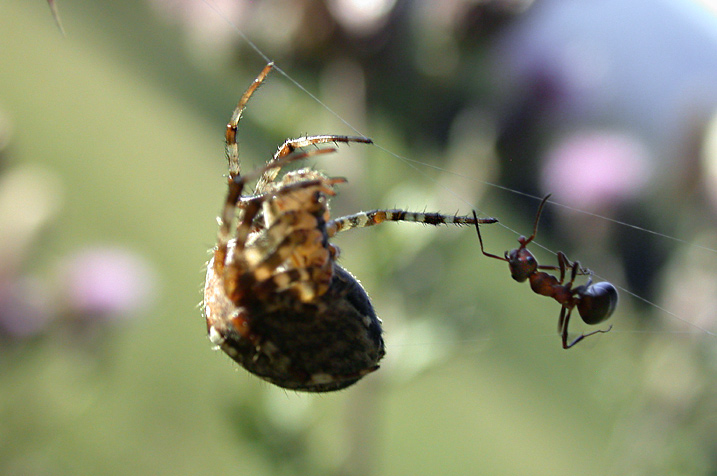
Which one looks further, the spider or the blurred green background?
the blurred green background

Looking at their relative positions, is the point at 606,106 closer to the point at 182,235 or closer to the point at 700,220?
the point at 700,220

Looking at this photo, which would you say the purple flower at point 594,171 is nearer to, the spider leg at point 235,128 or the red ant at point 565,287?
the red ant at point 565,287

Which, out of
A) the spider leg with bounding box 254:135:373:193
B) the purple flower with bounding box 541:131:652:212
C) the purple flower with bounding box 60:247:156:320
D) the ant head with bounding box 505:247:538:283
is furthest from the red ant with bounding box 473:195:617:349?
the purple flower with bounding box 60:247:156:320

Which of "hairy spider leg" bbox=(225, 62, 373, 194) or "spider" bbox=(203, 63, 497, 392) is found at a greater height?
"hairy spider leg" bbox=(225, 62, 373, 194)

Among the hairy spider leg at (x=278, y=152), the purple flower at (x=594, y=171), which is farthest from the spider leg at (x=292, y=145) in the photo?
the purple flower at (x=594, y=171)

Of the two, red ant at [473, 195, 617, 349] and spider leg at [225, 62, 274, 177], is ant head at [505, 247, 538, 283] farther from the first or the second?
spider leg at [225, 62, 274, 177]

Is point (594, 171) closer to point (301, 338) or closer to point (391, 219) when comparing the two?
point (391, 219)

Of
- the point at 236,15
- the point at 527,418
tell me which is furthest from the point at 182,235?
the point at 236,15
